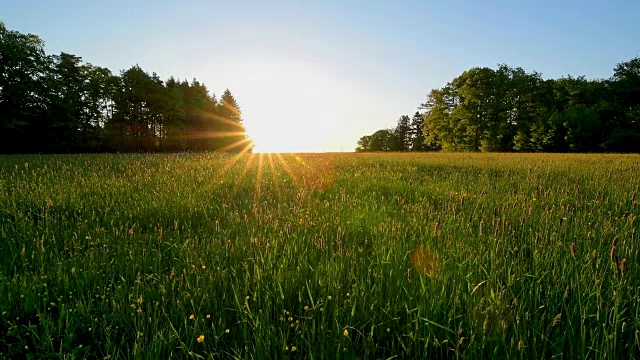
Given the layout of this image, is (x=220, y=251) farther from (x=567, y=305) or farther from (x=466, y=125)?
(x=466, y=125)

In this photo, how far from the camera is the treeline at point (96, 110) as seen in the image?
102ft

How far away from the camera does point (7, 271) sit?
2.24 meters

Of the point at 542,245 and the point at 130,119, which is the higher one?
the point at 130,119

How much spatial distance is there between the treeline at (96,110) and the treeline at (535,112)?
44.4 m

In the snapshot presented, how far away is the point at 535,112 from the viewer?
1989 inches

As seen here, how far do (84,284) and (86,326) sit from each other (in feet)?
1.76

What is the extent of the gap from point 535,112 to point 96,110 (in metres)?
71.5

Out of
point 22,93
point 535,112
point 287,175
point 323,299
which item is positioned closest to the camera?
point 323,299

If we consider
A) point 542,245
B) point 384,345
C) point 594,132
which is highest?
point 594,132

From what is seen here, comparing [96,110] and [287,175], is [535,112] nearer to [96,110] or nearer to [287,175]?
[287,175]

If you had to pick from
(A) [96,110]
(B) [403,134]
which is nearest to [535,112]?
(B) [403,134]

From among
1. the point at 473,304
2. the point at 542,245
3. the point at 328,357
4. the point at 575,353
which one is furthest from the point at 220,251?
the point at 542,245

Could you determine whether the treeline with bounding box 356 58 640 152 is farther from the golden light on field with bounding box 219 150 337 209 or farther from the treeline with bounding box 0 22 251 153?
the golden light on field with bounding box 219 150 337 209

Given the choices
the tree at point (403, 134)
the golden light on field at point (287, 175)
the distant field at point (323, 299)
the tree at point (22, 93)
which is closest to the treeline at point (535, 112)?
the tree at point (403, 134)
